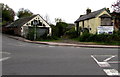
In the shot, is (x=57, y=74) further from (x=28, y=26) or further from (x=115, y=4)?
(x=28, y=26)

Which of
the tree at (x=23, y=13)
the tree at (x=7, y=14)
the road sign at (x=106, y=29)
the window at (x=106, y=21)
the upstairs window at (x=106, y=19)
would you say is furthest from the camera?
the tree at (x=23, y=13)

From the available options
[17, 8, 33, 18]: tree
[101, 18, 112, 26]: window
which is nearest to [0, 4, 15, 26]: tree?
[17, 8, 33, 18]: tree

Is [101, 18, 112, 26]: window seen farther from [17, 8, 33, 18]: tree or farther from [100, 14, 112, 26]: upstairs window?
[17, 8, 33, 18]: tree

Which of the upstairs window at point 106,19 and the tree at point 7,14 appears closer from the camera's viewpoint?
the upstairs window at point 106,19

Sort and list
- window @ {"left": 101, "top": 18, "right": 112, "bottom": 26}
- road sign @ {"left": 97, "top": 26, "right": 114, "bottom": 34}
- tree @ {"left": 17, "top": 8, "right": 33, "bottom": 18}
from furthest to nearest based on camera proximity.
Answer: tree @ {"left": 17, "top": 8, "right": 33, "bottom": 18} < window @ {"left": 101, "top": 18, "right": 112, "bottom": 26} < road sign @ {"left": 97, "top": 26, "right": 114, "bottom": 34}

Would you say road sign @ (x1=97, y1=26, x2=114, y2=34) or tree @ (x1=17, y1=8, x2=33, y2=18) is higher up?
tree @ (x1=17, y1=8, x2=33, y2=18)

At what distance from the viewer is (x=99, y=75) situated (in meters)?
7.72

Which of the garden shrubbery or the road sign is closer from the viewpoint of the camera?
the garden shrubbery

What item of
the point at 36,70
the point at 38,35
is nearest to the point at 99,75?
the point at 36,70

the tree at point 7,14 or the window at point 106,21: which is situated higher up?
the tree at point 7,14

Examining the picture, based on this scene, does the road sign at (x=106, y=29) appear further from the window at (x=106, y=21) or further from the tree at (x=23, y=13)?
the tree at (x=23, y=13)

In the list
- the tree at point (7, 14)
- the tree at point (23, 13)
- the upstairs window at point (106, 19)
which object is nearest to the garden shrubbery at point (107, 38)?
the upstairs window at point (106, 19)

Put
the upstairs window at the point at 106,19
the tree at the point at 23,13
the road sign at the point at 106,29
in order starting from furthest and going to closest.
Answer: the tree at the point at 23,13 < the upstairs window at the point at 106,19 < the road sign at the point at 106,29

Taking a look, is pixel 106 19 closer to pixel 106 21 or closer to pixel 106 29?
pixel 106 21
